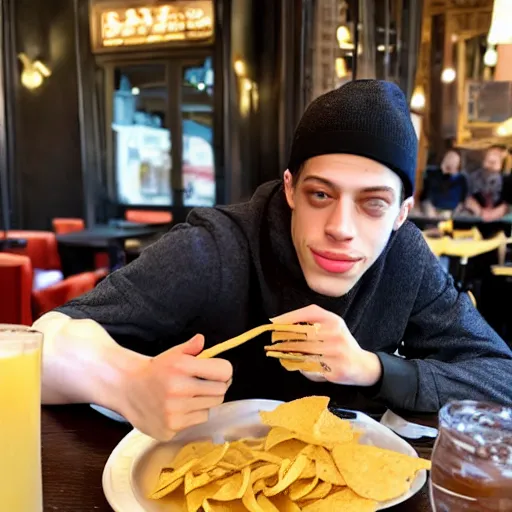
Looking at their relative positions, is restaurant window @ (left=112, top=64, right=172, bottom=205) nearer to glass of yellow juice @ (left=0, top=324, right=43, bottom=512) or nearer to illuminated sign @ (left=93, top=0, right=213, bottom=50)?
illuminated sign @ (left=93, top=0, right=213, bottom=50)

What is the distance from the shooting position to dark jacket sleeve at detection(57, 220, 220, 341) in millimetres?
1122

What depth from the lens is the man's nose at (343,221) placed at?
3.36 ft

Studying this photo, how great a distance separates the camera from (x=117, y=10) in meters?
5.30

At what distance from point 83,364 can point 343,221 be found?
1.68ft

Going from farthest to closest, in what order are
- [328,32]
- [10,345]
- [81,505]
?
[328,32], [81,505], [10,345]

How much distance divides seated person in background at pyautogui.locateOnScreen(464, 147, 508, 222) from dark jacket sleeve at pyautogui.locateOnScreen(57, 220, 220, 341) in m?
3.94

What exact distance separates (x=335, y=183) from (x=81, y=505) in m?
0.67

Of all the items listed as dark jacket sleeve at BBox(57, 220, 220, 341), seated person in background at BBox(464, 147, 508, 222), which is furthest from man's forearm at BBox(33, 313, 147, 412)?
seated person in background at BBox(464, 147, 508, 222)

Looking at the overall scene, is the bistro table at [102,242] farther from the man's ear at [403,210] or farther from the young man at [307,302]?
the man's ear at [403,210]

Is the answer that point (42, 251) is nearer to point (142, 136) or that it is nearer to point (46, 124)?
point (46, 124)

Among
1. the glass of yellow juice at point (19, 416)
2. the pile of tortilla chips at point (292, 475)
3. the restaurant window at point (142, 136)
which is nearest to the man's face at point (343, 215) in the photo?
the pile of tortilla chips at point (292, 475)

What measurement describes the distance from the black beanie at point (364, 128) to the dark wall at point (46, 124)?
460 cm

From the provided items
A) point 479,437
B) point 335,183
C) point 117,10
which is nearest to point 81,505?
point 479,437

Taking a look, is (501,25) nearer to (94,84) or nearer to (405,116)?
(405,116)
